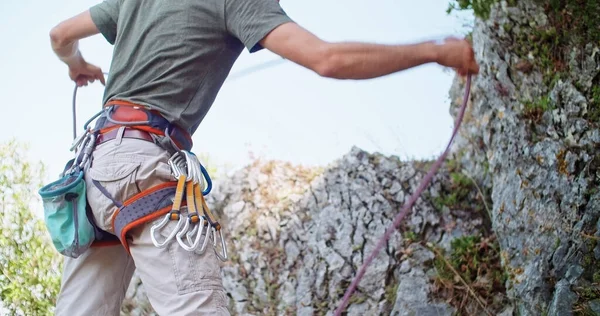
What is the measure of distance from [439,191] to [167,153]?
3.80 meters

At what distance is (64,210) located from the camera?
222cm

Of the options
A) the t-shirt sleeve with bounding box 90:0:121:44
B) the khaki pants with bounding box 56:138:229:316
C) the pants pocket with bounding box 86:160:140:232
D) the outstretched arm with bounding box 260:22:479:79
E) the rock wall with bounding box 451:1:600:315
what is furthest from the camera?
the rock wall with bounding box 451:1:600:315

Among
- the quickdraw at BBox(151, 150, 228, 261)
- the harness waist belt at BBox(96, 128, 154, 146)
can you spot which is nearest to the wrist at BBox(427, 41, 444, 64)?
the quickdraw at BBox(151, 150, 228, 261)

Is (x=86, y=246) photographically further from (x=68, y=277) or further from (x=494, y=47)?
(x=494, y=47)

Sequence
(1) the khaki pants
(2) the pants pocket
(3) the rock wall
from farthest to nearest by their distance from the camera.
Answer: (3) the rock wall
(2) the pants pocket
(1) the khaki pants

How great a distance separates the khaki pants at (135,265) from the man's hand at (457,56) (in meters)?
0.93

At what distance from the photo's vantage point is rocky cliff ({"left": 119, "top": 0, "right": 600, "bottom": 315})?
3863 mm

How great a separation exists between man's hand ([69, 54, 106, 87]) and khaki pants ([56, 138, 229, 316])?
0.81m

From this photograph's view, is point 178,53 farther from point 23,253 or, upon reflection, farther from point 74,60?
point 23,253

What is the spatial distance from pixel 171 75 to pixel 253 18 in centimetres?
37

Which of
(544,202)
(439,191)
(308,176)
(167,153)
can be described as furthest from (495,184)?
(167,153)

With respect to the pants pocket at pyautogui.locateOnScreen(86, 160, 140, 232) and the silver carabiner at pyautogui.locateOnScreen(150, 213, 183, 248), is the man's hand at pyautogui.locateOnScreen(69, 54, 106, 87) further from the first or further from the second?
the silver carabiner at pyautogui.locateOnScreen(150, 213, 183, 248)

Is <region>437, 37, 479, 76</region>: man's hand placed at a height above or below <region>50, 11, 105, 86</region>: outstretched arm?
above

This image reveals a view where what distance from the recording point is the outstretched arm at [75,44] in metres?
2.61
